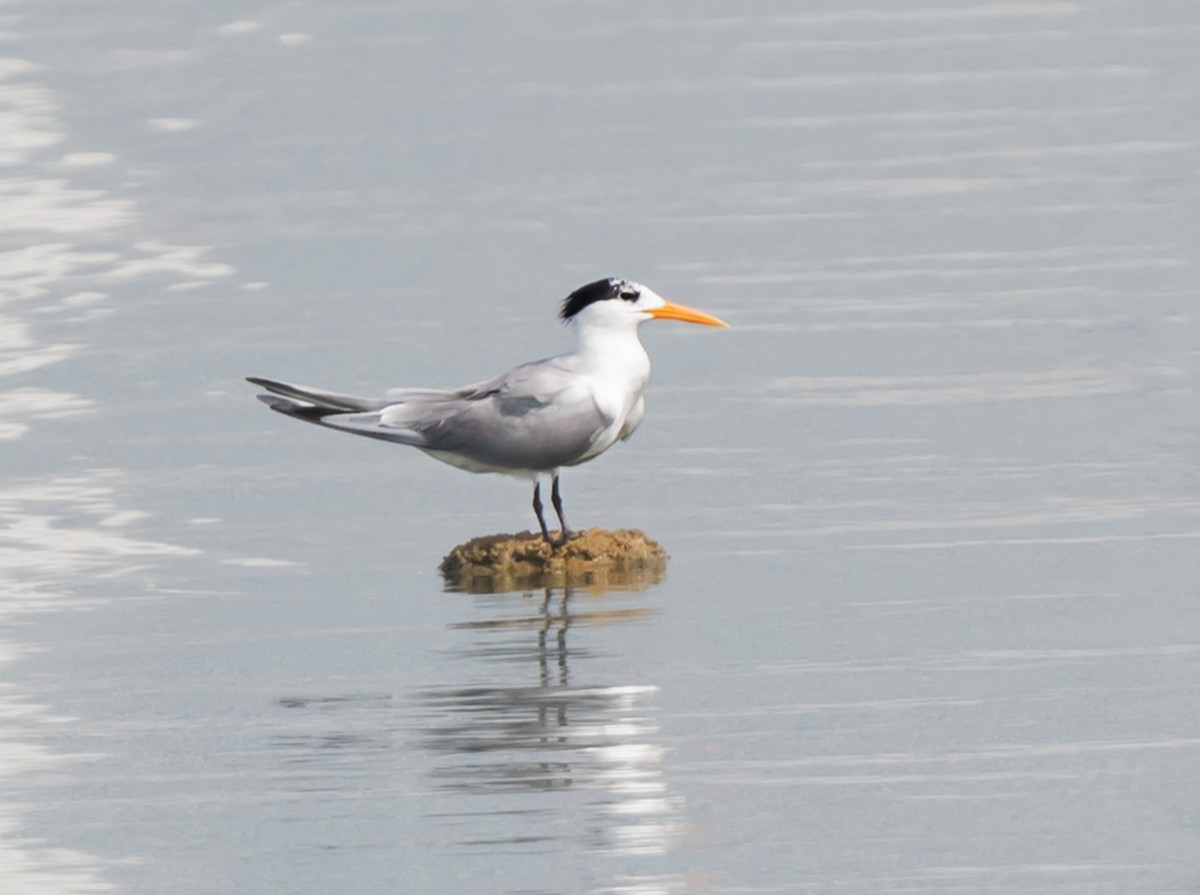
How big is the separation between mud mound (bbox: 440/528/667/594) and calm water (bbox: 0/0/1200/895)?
0.13 metres

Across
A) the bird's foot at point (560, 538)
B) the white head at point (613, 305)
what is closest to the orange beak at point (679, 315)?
the white head at point (613, 305)

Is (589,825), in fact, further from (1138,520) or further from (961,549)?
(1138,520)

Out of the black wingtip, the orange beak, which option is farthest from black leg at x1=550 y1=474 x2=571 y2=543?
the black wingtip

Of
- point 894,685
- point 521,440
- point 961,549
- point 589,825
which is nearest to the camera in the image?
point 589,825

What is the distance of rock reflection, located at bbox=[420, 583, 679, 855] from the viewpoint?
18.4 feet

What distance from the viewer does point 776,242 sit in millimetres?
13766

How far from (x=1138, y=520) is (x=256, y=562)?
8.70 ft

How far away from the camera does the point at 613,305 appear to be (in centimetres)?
902

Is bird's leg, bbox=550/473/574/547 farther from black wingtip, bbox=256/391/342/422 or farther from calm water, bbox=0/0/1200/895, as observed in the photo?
black wingtip, bbox=256/391/342/422

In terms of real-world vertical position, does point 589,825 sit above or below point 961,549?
below

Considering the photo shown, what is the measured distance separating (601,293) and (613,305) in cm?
6

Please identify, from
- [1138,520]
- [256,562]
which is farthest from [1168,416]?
[256,562]

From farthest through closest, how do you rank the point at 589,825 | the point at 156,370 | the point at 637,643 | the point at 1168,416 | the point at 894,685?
the point at 156,370
the point at 1168,416
the point at 637,643
the point at 894,685
the point at 589,825

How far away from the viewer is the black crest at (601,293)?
29.7 feet
